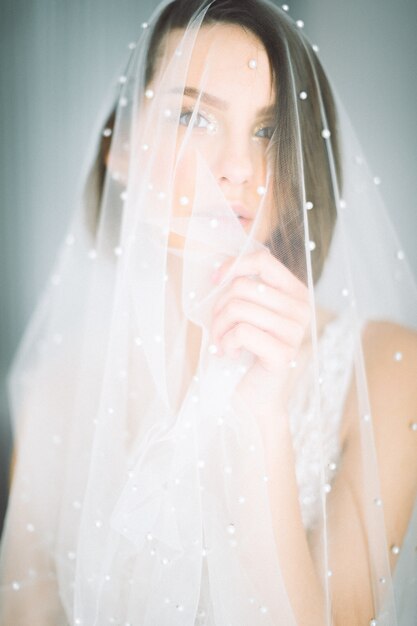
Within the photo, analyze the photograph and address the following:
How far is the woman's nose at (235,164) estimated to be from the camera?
19.1 inches

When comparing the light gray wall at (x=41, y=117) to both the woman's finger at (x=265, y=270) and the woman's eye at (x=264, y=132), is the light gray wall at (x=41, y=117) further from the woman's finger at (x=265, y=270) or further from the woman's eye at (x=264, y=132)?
the woman's finger at (x=265, y=270)

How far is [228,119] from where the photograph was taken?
49cm

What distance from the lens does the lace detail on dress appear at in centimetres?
58

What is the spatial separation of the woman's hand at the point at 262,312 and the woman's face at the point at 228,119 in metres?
0.09

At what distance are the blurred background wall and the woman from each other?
12 cm

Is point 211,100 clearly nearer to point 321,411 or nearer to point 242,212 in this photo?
point 242,212

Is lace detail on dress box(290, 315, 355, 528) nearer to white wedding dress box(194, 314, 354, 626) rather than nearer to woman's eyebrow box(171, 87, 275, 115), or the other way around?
white wedding dress box(194, 314, 354, 626)

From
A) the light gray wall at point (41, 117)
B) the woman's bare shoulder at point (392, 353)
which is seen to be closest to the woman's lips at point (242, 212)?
the woman's bare shoulder at point (392, 353)

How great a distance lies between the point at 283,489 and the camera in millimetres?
472

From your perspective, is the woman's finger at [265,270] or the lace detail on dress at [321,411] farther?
the lace detail on dress at [321,411]

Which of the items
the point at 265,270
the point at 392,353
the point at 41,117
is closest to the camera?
the point at 265,270

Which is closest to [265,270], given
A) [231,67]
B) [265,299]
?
[265,299]

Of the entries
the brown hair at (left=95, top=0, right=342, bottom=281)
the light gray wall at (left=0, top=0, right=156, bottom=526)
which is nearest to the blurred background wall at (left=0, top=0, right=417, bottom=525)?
the light gray wall at (left=0, top=0, right=156, bottom=526)

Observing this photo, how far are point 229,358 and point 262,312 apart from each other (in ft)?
0.20
